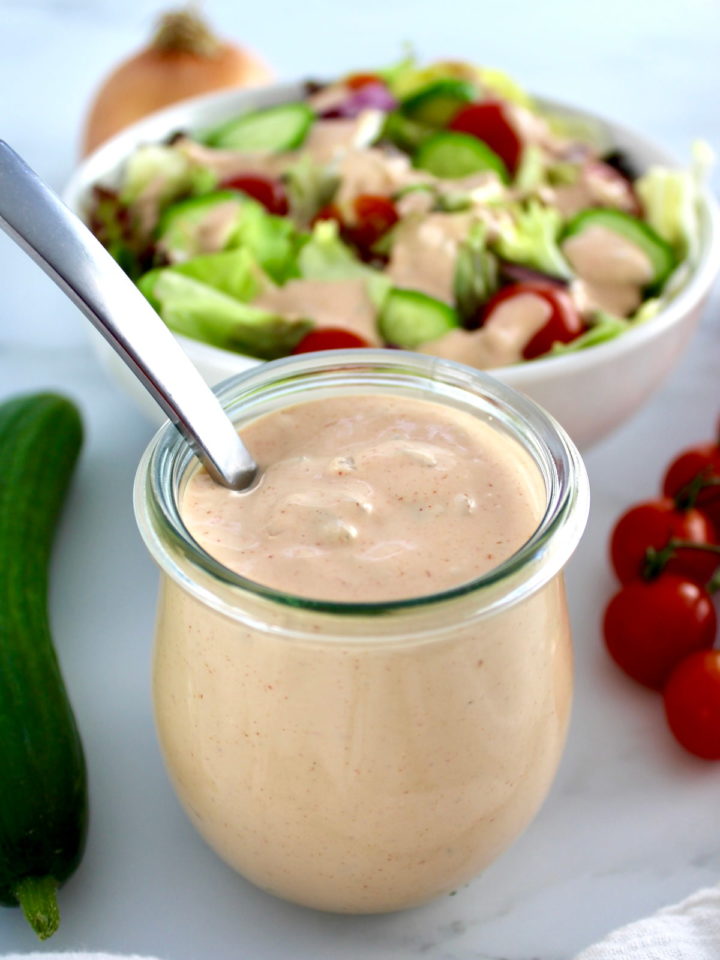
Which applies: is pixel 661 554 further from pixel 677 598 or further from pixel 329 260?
pixel 329 260

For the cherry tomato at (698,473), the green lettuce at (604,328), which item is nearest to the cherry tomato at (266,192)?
the green lettuce at (604,328)

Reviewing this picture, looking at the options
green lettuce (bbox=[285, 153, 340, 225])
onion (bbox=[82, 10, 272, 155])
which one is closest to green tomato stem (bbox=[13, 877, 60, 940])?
green lettuce (bbox=[285, 153, 340, 225])

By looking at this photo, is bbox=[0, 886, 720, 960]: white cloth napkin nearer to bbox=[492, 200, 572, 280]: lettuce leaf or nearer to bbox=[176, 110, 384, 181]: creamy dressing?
bbox=[492, 200, 572, 280]: lettuce leaf

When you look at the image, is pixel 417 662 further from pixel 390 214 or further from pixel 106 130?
pixel 106 130

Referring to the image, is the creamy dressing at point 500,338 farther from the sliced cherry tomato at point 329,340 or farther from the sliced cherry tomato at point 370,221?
the sliced cherry tomato at point 370,221

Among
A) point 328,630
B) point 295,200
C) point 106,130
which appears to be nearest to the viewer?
point 328,630

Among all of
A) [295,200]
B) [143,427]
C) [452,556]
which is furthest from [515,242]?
[452,556]

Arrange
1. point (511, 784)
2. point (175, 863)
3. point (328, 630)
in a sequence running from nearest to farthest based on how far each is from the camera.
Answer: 1. point (328, 630)
2. point (511, 784)
3. point (175, 863)
